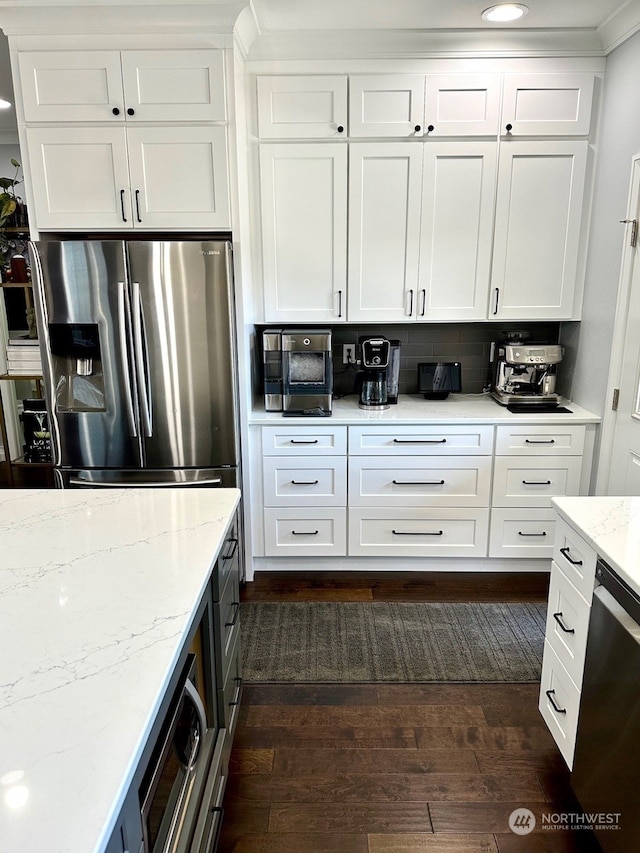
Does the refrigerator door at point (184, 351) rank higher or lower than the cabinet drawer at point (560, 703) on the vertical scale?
higher

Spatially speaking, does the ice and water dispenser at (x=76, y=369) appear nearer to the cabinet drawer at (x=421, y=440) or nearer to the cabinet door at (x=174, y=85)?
the cabinet door at (x=174, y=85)

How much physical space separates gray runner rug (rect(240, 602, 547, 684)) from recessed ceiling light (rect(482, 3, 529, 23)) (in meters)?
2.68

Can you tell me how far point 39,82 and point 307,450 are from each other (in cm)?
203

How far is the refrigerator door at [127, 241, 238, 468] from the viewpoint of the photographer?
97.5 inches

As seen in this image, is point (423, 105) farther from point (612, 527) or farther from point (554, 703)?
point (554, 703)

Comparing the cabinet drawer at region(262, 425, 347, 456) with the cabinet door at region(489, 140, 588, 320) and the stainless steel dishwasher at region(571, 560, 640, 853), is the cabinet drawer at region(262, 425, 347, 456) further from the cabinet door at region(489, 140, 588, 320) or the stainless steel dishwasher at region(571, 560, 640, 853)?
the stainless steel dishwasher at region(571, 560, 640, 853)

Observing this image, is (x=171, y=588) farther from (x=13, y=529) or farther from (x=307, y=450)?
(x=307, y=450)

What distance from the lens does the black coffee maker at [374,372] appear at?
9.68 ft

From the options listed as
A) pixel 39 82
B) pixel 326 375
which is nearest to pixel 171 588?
pixel 326 375

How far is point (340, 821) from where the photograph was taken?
5.50 feet

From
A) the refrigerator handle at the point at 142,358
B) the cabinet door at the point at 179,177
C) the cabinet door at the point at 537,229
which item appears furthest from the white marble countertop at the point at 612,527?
the cabinet door at the point at 179,177

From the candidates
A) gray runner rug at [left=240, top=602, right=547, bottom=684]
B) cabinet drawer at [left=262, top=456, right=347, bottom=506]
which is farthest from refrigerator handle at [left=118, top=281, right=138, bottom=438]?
gray runner rug at [left=240, top=602, right=547, bottom=684]

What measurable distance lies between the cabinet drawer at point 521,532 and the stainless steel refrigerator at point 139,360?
1392mm

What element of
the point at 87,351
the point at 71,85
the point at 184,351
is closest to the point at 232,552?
the point at 184,351
